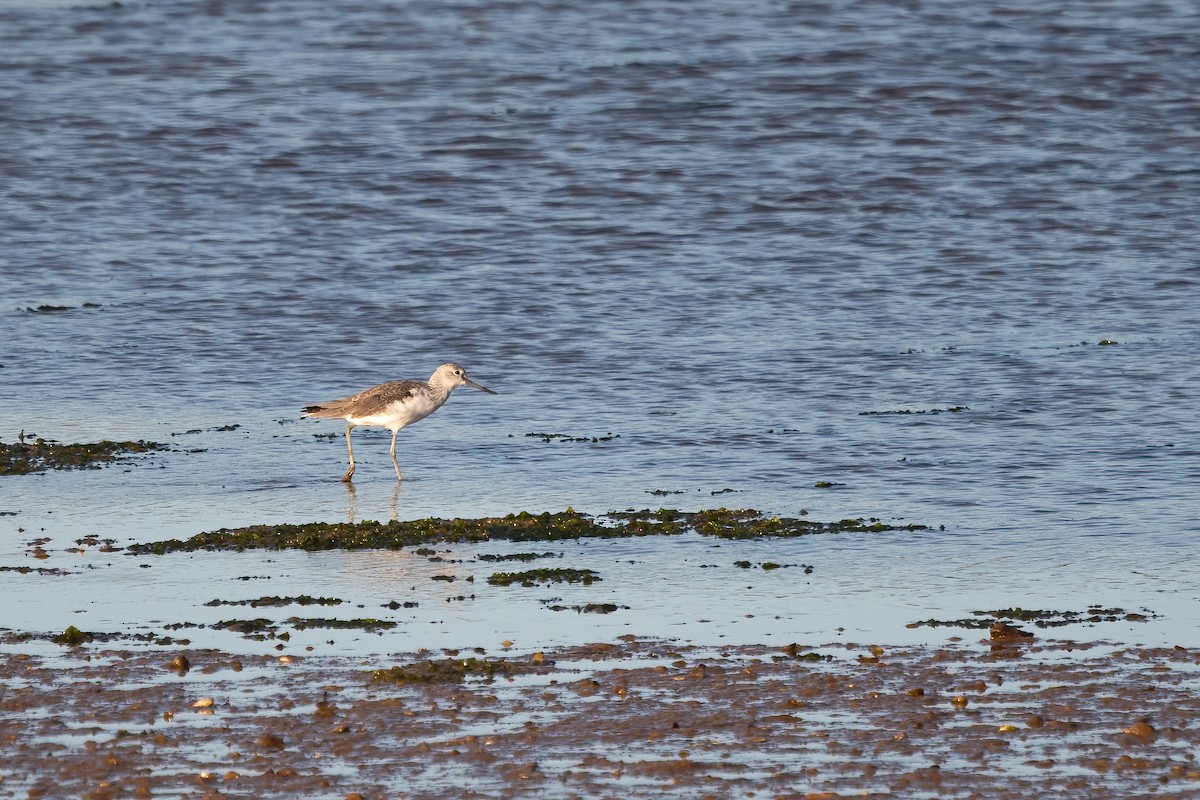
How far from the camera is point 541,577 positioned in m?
10.1

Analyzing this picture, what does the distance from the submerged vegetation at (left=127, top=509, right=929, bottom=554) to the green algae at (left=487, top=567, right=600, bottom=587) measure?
836 mm

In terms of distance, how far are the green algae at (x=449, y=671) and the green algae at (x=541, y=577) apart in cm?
148

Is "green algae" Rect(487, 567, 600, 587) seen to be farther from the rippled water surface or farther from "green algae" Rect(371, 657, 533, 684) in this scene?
"green algae" Rect(371, 657, 533, 684)

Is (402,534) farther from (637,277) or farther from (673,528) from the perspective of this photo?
(637,277)

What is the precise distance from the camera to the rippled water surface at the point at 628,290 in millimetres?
10625

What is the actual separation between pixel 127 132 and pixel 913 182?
459 inches

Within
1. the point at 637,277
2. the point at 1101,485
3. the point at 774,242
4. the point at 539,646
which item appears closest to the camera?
the point at 539,646

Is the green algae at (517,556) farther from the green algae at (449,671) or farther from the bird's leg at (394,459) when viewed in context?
the bird's leg at (394,459)

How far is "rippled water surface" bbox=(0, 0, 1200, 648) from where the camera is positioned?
10625 millimetres

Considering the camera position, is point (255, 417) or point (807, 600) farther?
point (255, 417)

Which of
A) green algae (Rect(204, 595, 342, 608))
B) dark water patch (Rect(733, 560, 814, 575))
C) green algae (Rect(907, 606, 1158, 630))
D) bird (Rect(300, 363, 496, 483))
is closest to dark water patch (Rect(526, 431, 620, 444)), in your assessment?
bird (Rect(300, 363, 496, 483))

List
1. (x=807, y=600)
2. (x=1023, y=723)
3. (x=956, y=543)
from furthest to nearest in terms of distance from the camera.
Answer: (x=956, y=543) → (x=807, y=600) → (x=1023, y=723)

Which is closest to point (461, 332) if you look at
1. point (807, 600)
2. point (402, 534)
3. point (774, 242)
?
point (774, 242)

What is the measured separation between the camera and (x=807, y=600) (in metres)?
9.70
